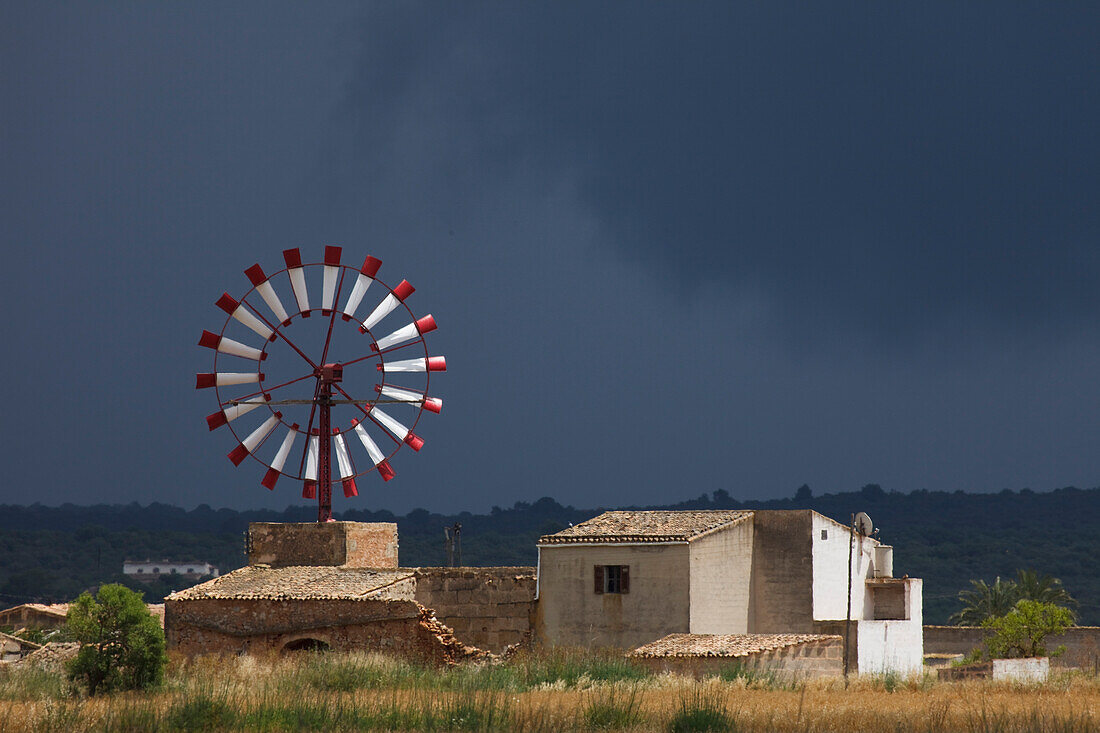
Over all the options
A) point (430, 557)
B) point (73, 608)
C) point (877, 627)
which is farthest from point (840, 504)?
point (73, 608)

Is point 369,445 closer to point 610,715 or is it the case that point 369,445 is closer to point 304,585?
point 304,585

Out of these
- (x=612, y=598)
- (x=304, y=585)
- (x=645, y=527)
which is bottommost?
(x=612, y=598)

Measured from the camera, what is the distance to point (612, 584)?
109 feet

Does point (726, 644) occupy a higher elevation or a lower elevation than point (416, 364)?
lower

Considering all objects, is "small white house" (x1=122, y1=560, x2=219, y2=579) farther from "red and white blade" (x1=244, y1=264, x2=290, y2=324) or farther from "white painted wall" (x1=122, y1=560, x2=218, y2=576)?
"red and white blade" (x1=244, y1=264, x2=290, y2=324)

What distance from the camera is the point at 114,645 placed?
25.9 meters

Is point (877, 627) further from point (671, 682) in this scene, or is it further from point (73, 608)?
point (73, 608)

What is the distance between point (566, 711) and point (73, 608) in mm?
11365

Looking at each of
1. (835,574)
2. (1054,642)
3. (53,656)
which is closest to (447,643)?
(53,656)

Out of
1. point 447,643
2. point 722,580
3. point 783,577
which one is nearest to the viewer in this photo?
point 447,643

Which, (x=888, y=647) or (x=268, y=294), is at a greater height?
(x=268, y=294)

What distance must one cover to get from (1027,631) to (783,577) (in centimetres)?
1469

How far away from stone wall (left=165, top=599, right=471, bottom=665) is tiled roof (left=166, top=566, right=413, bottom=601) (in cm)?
15

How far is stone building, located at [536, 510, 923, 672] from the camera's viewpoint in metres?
32.5
